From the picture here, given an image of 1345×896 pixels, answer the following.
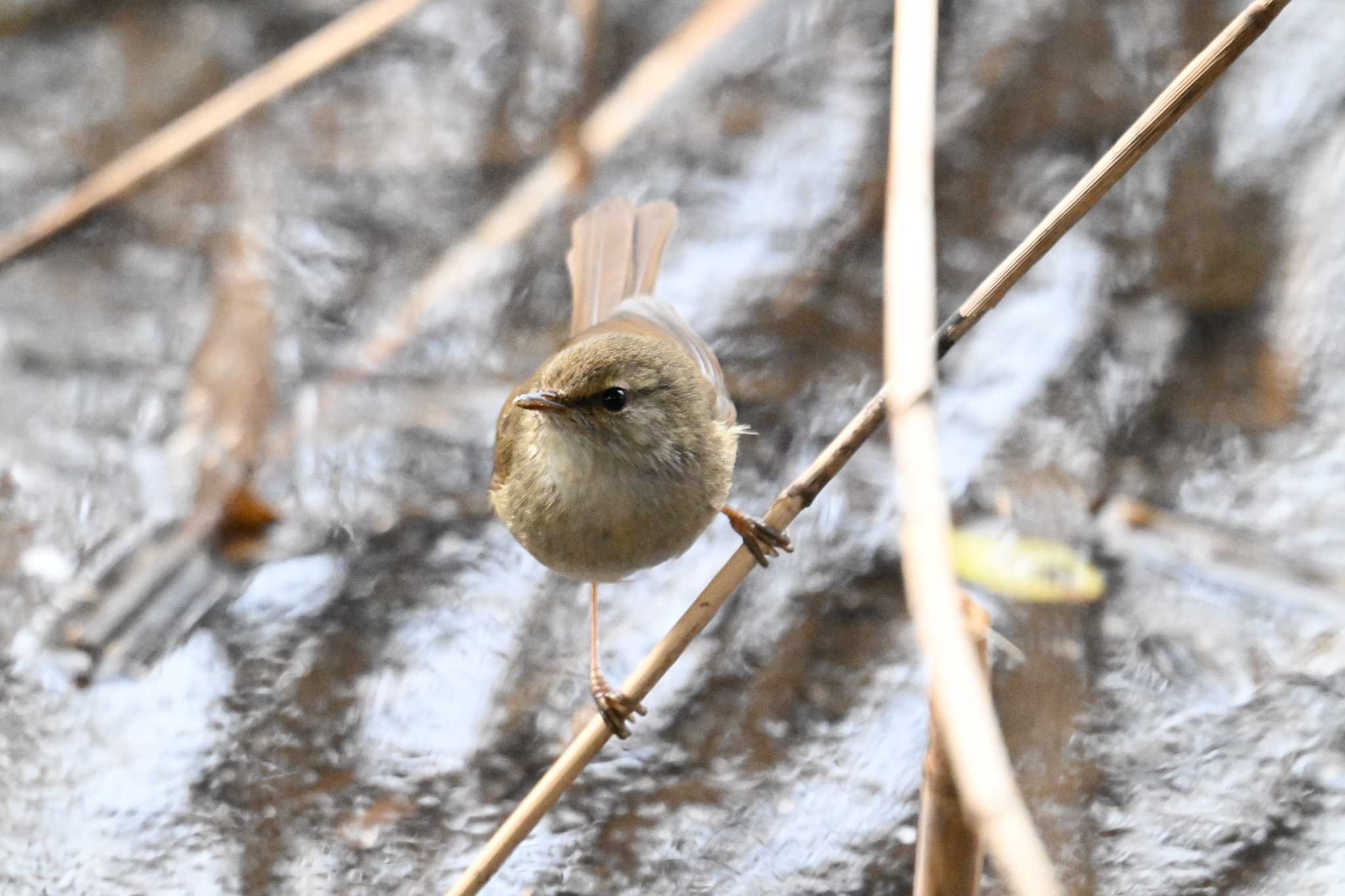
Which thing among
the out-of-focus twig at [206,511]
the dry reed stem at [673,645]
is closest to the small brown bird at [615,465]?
the dry reed stem at [673,645]

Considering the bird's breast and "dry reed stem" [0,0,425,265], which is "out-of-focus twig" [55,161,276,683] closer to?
"dry reed stem" [0,0,425,265]

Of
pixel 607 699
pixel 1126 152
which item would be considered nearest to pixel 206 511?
pixel 607 699

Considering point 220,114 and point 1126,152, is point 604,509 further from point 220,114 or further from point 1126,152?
point 220,114

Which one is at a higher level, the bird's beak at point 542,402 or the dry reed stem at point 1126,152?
the bird's beak at point 542,402

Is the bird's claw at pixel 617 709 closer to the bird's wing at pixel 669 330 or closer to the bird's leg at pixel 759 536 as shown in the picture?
the bird's leg at pixel 759 536

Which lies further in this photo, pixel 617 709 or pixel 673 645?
pixel 617 709

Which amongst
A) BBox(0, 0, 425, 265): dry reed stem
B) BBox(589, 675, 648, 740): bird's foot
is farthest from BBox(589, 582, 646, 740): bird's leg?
BBox(0, 0, 425, 265): dry reed stem
